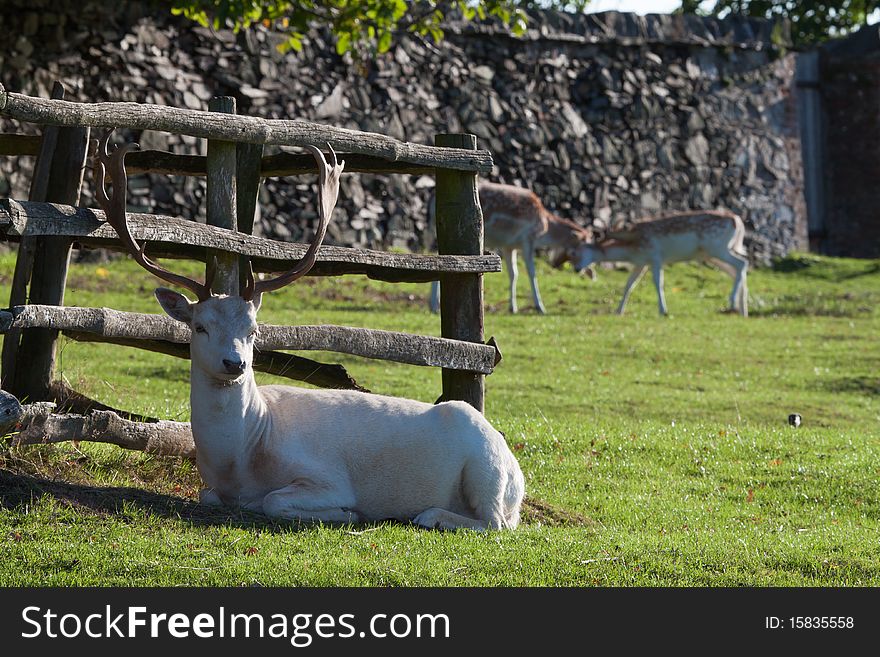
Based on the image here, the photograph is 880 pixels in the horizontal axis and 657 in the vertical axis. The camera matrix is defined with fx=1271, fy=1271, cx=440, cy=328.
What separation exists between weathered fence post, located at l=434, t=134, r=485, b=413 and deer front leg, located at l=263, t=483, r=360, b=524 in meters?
1.31

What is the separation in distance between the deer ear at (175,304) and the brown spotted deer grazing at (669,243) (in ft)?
43.4

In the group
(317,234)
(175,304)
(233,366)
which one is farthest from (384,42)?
(233,366)

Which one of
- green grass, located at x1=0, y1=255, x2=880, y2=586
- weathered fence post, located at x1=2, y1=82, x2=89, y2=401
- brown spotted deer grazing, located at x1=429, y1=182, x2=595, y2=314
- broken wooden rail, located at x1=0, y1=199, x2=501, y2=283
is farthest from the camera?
brown spotted deer grazing, located at x1=429, y1=182, x2=595, y2=314

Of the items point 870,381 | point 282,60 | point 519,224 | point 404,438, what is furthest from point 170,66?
point 404,438

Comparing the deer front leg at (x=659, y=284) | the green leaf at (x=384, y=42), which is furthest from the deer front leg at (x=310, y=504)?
the deer front leg at (x=659, y=284)

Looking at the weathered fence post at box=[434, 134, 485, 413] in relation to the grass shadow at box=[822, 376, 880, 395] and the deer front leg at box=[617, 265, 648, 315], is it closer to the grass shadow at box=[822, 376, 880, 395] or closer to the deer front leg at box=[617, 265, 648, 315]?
the grass shadow at box=[822, 376, 880, 395]

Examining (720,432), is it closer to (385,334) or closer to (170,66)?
(385,334)

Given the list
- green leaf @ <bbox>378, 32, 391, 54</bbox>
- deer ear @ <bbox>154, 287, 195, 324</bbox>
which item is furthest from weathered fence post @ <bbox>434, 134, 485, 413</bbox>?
green leaf @ <bbox>378, 32, 391, 54</bbox>

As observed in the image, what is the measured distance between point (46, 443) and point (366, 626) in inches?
92.7

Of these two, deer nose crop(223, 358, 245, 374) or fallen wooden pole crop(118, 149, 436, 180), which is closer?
deer nose crop(223, 358, 245, 374)

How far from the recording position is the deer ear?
18.8 ft

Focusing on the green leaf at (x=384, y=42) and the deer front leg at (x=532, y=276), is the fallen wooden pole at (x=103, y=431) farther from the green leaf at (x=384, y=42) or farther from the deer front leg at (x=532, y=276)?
the deer front leg at (x=532, y=276)

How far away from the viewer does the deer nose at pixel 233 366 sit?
18.4 ft

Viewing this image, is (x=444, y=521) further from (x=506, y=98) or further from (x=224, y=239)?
(x=506, y=98)
